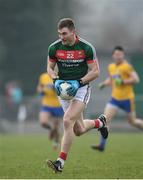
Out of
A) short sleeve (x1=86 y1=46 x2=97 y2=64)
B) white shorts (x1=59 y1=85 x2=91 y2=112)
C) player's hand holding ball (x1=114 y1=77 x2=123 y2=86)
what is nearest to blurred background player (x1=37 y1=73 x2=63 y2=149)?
player's hand holding ball (x1=114 y1=77 x2=123 y2=86)

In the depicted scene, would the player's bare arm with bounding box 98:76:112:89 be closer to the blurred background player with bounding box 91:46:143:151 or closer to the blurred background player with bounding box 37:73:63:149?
the blurred background player with bounding box 91:46:143:151

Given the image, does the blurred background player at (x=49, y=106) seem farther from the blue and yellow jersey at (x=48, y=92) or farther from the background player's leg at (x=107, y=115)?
the background player's leg at (x=107, y=115)

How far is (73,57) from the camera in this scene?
41.8 feet

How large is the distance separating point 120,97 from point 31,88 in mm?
23454

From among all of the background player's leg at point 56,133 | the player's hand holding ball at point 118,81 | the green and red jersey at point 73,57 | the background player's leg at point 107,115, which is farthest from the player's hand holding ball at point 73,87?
the background player's leg at point 56,133

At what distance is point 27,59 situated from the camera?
143 ft

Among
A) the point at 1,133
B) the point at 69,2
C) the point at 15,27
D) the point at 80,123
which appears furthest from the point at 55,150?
the point at 69,2

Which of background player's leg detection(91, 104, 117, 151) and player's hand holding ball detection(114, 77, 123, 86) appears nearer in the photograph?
background player's leg detection(91, 104, 117, 151)

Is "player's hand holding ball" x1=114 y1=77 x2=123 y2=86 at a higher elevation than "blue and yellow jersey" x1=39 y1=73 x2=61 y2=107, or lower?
higher

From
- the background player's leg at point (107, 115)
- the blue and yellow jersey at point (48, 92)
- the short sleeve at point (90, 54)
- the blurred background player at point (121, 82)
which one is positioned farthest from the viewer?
the blue and yellow jersey at point (48, 92)

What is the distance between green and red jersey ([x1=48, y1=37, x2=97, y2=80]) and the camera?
12742 millimetres

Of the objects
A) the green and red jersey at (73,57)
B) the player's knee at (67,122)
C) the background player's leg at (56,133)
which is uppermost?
the green and red jersey at (73,57)

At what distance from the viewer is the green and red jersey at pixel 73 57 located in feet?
41.8

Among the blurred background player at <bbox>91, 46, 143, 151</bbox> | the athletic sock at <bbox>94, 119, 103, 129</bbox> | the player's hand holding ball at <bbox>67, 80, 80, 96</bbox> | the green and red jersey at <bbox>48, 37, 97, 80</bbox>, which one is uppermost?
the green and red jersey at <bbox>48, 37, 97, 80</bbox>
